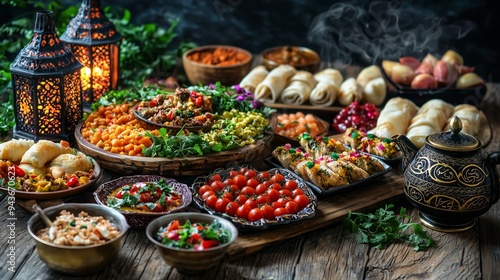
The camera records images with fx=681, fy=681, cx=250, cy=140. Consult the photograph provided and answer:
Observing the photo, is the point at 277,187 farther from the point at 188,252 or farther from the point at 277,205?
the point at 188,252

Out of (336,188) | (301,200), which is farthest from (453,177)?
(301,200)

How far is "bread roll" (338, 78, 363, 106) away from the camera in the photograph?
5.36 metres

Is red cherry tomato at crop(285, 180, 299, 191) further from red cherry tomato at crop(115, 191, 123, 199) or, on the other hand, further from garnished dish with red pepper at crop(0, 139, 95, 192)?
garnished dish with red pepper at crop(0, 139, 95, 192)

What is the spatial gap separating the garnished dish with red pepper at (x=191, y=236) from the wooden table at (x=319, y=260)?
20 centimetres

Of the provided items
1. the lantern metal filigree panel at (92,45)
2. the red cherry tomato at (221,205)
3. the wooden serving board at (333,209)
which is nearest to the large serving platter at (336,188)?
the wooden serving board at (333,209)

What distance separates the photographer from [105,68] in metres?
4.87

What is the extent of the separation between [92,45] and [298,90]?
1.65 meters

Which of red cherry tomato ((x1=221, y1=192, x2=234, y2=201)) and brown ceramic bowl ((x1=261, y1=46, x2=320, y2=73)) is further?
brown ceramic bowl ((x1=261, y1=46, x2=320, y2=73))

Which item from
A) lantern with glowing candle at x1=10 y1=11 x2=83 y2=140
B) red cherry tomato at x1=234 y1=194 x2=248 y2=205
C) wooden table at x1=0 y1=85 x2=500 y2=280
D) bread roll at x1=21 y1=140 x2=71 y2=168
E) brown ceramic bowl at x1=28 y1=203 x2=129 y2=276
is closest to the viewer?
brown ceramic bowl at x1=28 y1=203 x2=129 y2=276

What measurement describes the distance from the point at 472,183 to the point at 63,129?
8.09 ft

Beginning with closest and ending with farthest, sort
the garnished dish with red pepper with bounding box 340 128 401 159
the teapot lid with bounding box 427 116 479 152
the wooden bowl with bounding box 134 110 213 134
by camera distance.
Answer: the teapot lid with bounding box 427 116 479 152
the wooden bowl with bounding box 134 110 213 134
the garnished dish with red pepper with bounding box 340 128 401 159

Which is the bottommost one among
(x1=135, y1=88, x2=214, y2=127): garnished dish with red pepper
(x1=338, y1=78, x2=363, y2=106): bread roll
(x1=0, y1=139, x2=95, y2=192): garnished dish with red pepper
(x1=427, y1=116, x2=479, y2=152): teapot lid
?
(x1=338, y1=78, x2=363, y2=106): bread roll

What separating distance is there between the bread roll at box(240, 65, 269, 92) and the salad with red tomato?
5.48 ft

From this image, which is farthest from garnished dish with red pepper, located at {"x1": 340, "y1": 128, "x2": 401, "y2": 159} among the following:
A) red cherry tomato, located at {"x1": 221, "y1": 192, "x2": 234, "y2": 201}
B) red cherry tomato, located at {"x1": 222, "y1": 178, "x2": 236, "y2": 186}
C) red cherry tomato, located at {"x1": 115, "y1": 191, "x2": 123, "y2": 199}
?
red cherry tomato, located at {"x1": 115, "y1": 191, "x2": 123, "y2": 199}
